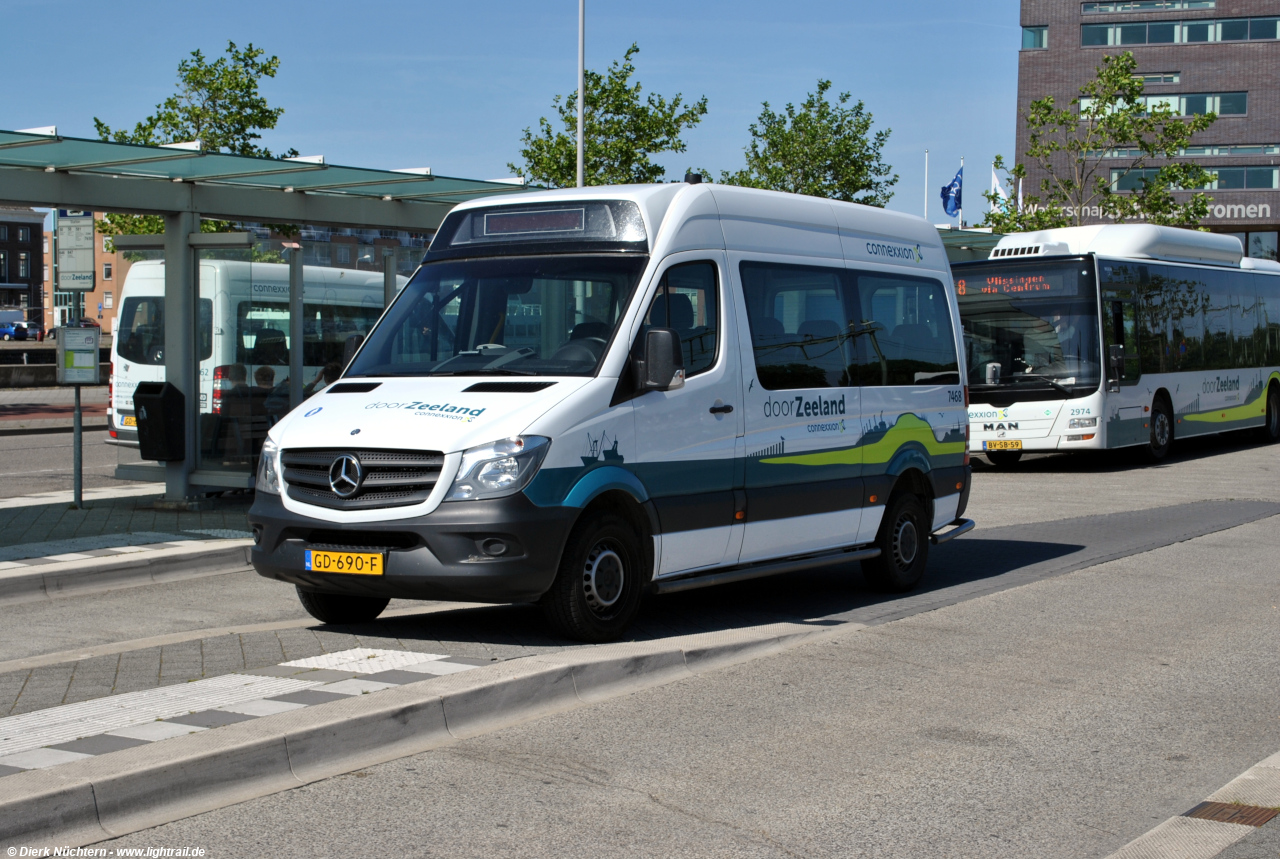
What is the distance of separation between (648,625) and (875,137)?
39.3 metres

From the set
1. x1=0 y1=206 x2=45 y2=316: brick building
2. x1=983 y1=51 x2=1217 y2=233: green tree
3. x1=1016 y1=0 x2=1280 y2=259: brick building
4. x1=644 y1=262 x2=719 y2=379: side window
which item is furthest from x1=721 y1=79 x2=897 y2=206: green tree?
x1=0 y1=206 x2=45 y2=316: brick building

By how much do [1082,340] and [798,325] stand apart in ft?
41.4

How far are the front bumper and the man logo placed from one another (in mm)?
173

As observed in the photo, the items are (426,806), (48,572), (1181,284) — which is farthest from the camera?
(1181,284)

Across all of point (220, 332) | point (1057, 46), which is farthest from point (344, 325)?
point (1057, 46)

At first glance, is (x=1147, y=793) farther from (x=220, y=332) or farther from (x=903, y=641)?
(x=220, y=332)

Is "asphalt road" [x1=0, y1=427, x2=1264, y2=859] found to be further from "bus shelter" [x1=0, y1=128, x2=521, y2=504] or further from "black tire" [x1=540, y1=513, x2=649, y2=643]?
"bus shelter" [x1=0, y1=128, x2=521, y2=504]

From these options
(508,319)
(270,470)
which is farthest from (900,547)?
(270,470)

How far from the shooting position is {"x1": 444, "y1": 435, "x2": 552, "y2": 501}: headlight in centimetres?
684

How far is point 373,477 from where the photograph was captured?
7.02 metres

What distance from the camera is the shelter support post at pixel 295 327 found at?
14.4 meters

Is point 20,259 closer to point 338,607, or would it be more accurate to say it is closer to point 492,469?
point 338,607

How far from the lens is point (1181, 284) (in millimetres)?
22969

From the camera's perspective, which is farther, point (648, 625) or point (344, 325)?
point (344, 325)
